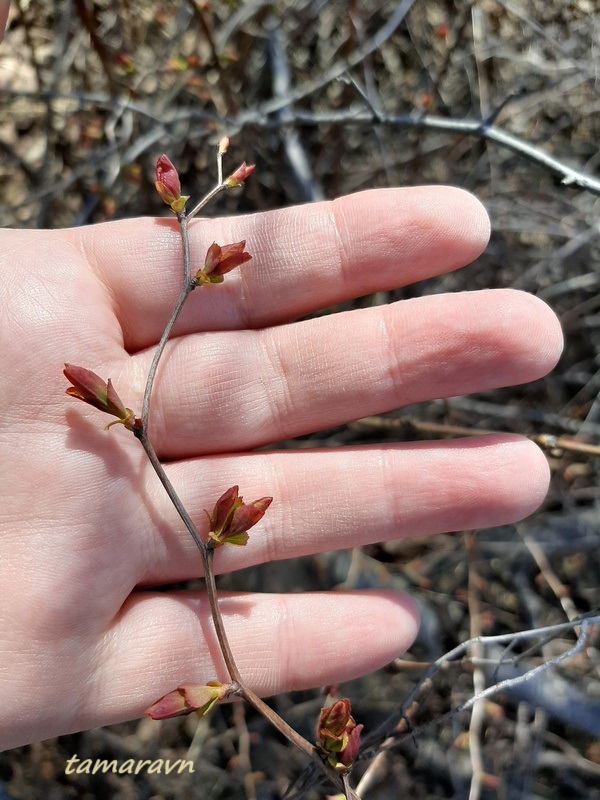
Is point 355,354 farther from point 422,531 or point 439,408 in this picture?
point 439,408

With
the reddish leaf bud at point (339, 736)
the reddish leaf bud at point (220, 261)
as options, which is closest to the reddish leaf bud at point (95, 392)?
the reddish leaf bud at point (220, 261)

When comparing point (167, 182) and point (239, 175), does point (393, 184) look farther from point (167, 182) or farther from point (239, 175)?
point (167, 182)

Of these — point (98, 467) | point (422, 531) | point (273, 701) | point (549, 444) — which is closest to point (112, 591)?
point (98, 467)

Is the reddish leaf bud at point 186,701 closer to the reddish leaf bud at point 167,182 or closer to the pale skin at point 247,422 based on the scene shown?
the pale skin at point 247,422

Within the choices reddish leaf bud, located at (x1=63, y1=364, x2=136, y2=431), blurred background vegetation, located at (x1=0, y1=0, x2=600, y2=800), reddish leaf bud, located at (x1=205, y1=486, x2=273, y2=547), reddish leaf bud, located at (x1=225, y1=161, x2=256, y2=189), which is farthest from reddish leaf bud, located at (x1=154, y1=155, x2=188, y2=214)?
blurred background vegetation, located at (x1=0, y1=0, x2=600, y2=800)

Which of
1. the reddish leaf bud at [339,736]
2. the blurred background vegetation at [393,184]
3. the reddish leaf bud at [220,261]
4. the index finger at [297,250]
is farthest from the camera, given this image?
the blurred background vegetation at [393,184]
